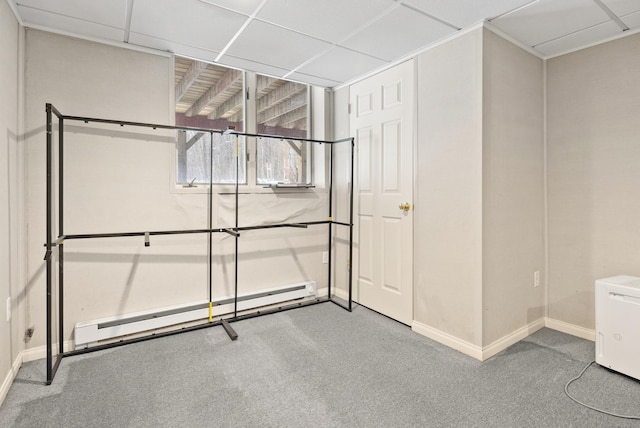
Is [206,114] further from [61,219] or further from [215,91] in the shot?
A: [61,219]

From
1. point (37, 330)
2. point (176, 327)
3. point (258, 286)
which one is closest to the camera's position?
point (37, 330)

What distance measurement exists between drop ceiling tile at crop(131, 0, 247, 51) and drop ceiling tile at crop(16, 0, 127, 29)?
8 cm

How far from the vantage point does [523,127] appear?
2617 millimetres

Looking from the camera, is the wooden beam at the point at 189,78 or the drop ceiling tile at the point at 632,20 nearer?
the drop ceiling tile at the point at 632,20

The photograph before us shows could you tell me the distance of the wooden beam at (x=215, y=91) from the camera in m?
3.00

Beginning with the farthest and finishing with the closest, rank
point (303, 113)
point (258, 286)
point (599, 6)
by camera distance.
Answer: point (303, 113)
point (258, 286)
point (599, 6)

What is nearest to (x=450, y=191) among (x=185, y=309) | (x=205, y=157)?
(x=205, y=157)

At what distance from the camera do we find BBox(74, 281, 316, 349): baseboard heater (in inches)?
96.8

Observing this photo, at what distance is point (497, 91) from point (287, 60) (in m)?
1.67

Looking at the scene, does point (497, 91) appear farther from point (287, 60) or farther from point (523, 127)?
point (287, 60)

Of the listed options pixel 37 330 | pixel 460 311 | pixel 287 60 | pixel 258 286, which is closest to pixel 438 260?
pixel 460 311

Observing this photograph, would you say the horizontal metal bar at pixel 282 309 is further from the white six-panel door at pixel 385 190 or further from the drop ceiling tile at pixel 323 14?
the drop ceiling tile at pixel 323 14

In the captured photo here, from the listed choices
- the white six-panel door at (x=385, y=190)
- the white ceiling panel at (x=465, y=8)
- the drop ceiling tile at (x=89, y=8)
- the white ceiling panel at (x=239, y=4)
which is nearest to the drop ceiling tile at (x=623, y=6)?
the white ceiling panel at (x=465, y=8)

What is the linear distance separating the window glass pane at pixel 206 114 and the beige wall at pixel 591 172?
2698mm
